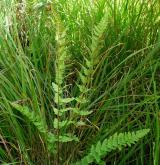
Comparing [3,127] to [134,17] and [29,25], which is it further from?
[134,17]

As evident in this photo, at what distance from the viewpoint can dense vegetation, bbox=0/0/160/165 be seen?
886 millimetres

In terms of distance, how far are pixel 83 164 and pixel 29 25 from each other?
2.62ft

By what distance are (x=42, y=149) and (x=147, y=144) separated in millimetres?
282

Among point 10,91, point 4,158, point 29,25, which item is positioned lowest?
point 4,158

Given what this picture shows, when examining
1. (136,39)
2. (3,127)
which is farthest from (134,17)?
(3,127)

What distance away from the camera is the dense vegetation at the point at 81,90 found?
2.91 feet

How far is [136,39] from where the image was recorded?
4.70 ft

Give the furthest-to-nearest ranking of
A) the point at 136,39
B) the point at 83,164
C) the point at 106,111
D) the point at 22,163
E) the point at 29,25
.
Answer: the point at 29,25 → the point at 136,39 → the point at 106,111 → the point at 22,163 → the point at 83,164

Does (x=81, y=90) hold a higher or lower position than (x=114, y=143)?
higher

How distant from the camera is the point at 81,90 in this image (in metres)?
0.88

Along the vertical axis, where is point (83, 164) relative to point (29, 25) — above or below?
below

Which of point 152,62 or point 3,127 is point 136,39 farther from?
point 3,127

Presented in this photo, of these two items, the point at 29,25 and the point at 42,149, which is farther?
the point at 29,25

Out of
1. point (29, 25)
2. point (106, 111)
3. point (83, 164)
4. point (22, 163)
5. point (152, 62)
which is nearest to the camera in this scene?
point (83, 164)
